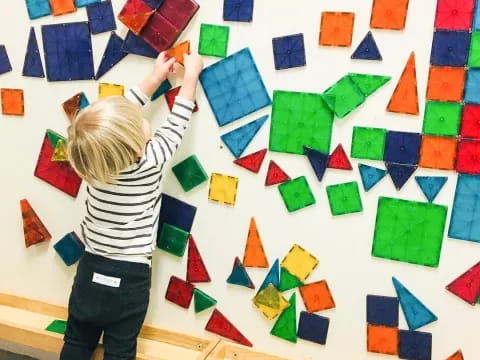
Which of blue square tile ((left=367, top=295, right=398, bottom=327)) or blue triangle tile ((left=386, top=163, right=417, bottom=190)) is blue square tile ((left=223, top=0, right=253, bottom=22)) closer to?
blue triangle tile ((left=386, top=163, right=417, bottom=190))

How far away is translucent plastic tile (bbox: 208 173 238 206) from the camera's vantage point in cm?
123

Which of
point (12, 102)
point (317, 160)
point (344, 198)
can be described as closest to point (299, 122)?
point (317, 160)

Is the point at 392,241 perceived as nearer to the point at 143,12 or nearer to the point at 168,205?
the point at 168,205

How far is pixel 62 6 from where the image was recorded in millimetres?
1274

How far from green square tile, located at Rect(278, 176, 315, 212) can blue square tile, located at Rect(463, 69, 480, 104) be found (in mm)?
367

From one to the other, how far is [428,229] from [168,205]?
593 mm

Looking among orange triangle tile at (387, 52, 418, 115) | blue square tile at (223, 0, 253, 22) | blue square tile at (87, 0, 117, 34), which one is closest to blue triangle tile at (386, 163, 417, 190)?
Result: orange triangle tile at (387, 52, 418, 115)

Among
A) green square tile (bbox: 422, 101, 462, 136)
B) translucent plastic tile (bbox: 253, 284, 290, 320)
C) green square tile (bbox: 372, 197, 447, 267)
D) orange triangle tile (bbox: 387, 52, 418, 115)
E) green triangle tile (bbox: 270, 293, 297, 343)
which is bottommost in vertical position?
green triangle tile (bbox: 270, 293, 297, 343)

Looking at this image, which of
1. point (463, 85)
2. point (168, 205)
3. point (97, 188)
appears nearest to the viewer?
point (463, 85)

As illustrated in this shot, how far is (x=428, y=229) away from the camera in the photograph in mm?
1103

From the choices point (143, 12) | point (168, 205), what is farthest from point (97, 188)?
point (143, 12)

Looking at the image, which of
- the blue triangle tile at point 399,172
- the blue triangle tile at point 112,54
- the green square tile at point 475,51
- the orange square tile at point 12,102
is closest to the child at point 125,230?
the blue triangle tile at point 112,54

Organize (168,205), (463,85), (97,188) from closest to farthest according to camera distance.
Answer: (463,85), (97,188), (168,205)

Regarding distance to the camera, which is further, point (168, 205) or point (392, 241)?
point (168, 205)
